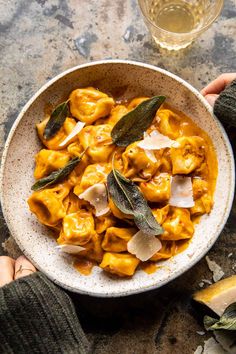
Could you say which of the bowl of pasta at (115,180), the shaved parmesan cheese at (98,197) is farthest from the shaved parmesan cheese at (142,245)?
the shaved parmesan cheese at (98,197)

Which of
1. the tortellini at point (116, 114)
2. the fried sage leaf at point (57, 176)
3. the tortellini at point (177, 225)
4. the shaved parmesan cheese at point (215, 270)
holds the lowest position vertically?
the shaved parmesan cheese at point (215, 270)

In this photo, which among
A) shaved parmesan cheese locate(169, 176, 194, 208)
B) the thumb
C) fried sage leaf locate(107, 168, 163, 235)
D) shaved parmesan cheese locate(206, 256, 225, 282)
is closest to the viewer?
fried sage leaf locate(107, 168, 163, 235)

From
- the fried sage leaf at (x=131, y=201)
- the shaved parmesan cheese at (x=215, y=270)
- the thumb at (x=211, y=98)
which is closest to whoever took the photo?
the fried sage leaf at (x=131, y=201)

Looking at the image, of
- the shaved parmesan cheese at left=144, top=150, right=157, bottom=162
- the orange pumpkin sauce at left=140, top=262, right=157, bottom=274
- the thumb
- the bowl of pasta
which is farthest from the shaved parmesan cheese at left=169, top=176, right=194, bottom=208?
the thumb

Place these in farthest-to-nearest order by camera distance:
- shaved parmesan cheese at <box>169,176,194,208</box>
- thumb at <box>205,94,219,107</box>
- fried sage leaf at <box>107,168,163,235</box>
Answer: thumb at <box>205,94,219,107</box>
shaved parmesan cheese at <box>169,176,194,208</box>
fried sage leaf at <box>107,168,163,235</box>

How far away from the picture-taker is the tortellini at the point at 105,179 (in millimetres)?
1902

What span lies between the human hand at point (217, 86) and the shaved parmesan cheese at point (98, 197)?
51 cm

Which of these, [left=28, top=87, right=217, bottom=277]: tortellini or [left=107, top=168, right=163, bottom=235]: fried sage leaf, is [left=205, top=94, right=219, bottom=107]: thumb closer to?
[left=28, top=87, right=217, bottom=277]: tortellini

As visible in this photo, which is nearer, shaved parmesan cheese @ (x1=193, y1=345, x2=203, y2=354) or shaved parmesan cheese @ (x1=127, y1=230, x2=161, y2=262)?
shaved parmesan cheese @ (x1=127, y1=230, x2=161, y2=262)

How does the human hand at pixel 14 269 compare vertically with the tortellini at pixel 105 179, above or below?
below

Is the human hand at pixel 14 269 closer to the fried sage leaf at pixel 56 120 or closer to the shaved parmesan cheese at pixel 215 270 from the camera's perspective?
the fried sage leaf at pixel 56 120

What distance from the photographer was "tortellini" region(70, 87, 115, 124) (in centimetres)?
201

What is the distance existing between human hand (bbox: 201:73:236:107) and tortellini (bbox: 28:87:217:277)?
0.13 meters

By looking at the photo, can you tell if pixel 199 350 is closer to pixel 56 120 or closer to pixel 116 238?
pixel 116 238
